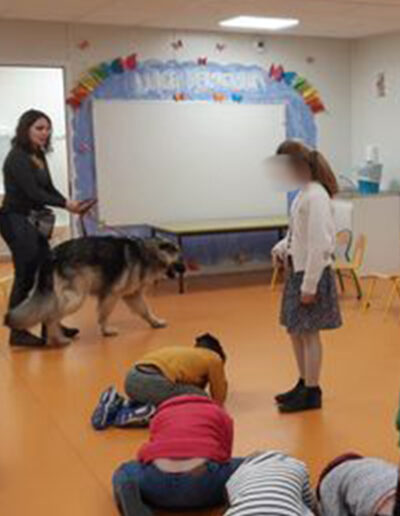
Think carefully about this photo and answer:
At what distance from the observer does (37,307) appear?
527 centimetres

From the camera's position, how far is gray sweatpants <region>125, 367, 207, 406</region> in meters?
3.51

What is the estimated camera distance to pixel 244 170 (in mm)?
8117

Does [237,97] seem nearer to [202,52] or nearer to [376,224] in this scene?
[202,52]

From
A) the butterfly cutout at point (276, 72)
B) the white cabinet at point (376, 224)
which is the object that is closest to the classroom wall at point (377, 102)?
the white cabinet at point (376, 224)

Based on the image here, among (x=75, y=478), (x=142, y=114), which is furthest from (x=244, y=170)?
(x=75, y=478)

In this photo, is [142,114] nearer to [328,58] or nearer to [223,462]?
[328,58]

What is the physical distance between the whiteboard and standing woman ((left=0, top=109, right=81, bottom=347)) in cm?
222

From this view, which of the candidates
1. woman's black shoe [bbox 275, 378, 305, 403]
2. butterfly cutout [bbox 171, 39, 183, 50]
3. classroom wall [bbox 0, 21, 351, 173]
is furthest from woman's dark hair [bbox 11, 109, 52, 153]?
butterfly cutout [bbox 171, 39, 183, 50]

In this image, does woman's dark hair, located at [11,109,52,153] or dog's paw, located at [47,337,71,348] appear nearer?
woman's dark hair, located at [11,109,52,153]

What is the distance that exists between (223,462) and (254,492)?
50 cm

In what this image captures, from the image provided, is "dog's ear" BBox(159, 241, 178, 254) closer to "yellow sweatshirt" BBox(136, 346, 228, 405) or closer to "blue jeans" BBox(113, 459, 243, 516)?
"yellow sweatshirt" BBox(136, 346, 228, 405)

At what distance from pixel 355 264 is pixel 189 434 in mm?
4343

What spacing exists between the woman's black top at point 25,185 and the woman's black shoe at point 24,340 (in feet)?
2.77

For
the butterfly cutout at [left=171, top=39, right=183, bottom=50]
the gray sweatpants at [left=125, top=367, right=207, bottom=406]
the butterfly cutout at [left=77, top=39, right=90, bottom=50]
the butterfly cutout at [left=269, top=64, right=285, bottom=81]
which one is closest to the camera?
the gray sweatpants at [left=125, top=367, right=207, bottom=406]
